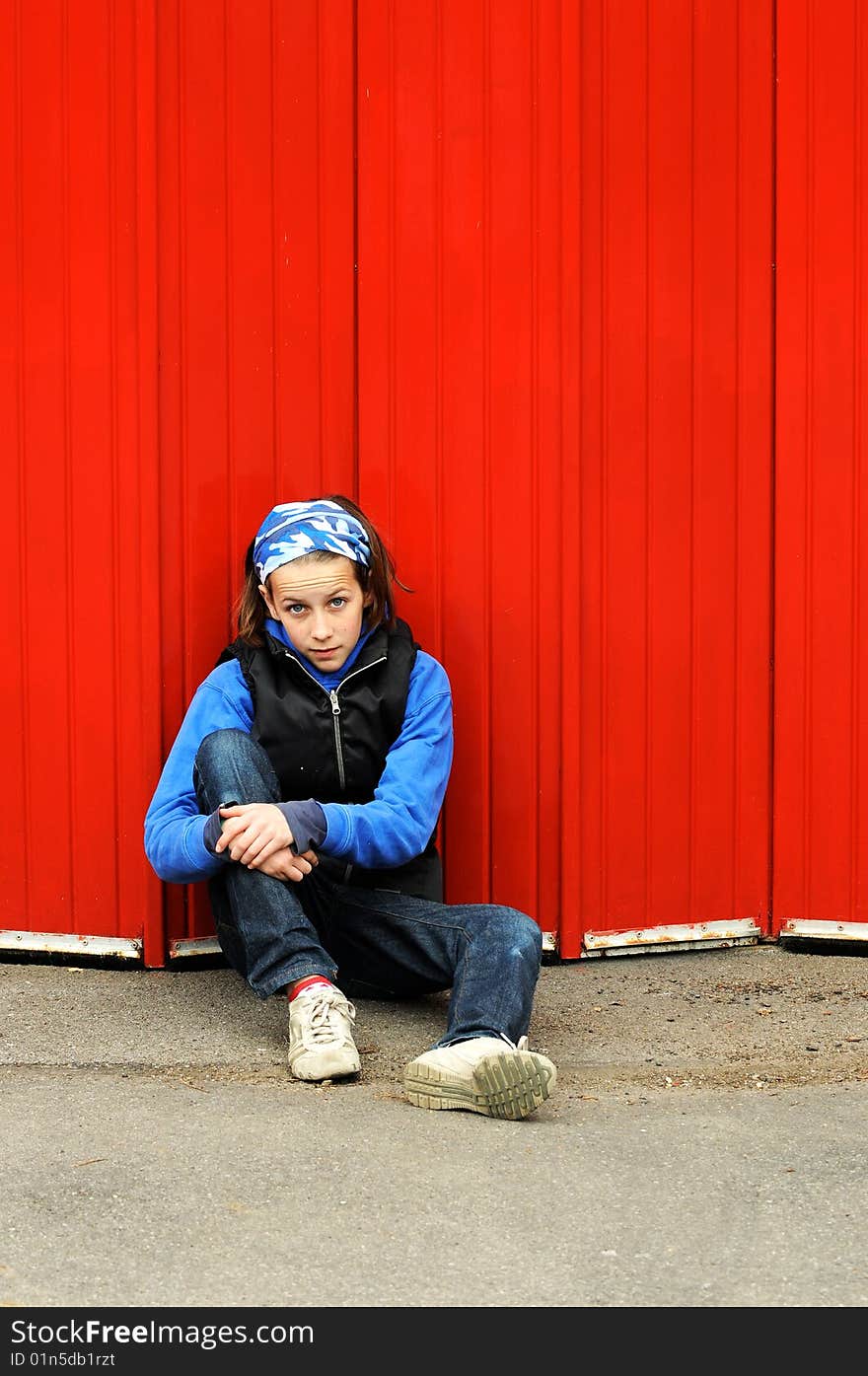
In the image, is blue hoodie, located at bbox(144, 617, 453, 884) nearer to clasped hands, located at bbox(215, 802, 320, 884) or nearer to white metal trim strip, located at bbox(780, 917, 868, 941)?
clasped hands, located at bbox(215, 802, 320, 884)

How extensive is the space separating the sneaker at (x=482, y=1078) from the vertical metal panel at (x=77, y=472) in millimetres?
1036

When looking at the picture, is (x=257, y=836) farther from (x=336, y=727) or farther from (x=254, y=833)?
(x=336, y=727)

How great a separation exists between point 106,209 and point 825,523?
1779 millimetres

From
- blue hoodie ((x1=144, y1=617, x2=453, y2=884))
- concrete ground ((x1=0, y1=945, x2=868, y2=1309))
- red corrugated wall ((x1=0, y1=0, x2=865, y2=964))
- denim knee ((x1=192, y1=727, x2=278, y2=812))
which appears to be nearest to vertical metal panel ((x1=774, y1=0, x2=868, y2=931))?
red corrugated wall ((x1=0, y1=0, x2=865, y2=964))

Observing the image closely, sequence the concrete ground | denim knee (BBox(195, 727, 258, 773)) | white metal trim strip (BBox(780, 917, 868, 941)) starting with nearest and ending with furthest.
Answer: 1. the concrete ground
2. denim knee (BBox(195, 727, 258, 773))
3. white metal trim strip (BBox(780, 917, 868, 941))

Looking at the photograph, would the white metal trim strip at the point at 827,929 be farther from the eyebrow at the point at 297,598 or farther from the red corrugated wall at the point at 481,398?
the eyebrow at the point at 297,598

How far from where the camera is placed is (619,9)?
3.51 meters

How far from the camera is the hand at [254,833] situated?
2.88 m

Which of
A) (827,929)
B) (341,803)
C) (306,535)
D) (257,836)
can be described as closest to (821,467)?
(827,929)

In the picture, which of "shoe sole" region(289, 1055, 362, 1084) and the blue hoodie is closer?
"shoe sole" region(289, 1055, 362, 1084)

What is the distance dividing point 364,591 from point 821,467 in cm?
113

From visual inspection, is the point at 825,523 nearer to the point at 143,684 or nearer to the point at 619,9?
the point at 619,9

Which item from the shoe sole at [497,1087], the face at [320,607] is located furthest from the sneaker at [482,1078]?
the face at [320,607]

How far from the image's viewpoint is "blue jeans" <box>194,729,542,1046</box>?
2865 mm
